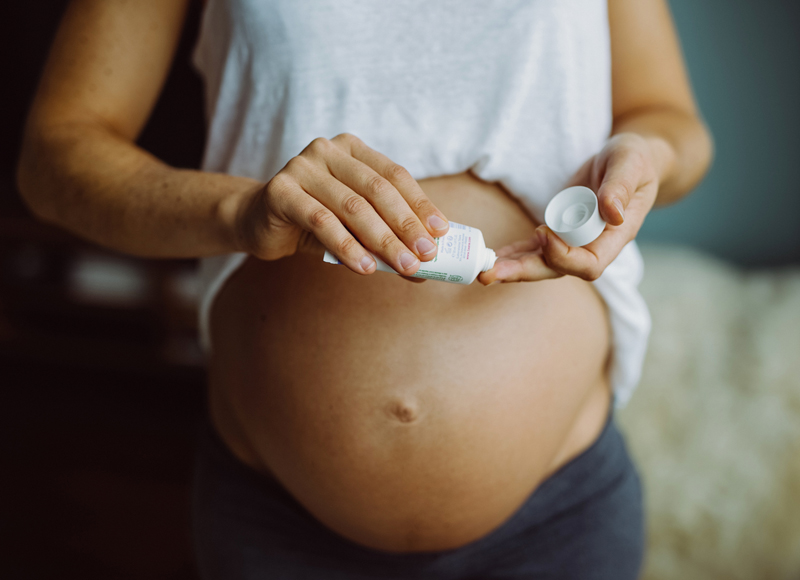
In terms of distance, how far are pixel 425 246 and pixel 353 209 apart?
0.07 meters

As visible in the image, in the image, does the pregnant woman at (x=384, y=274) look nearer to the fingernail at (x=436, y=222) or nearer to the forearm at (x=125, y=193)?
the forearm at (x=125, y=193)

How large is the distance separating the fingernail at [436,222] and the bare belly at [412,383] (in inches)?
7.7

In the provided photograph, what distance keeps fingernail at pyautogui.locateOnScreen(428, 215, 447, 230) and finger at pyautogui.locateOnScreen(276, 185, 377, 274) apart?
6 centimetres

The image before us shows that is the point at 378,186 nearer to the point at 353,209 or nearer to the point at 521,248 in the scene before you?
the point at 353,209

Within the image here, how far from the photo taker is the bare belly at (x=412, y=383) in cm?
68

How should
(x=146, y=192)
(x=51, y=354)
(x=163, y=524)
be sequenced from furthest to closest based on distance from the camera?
(x=51, y=354)
(x=163, y=524)
(x=146, y=192)

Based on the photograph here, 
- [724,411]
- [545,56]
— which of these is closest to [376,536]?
[545,56]

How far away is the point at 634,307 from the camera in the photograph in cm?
77

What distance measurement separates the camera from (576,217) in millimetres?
548

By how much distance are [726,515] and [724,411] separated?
9.7 inches

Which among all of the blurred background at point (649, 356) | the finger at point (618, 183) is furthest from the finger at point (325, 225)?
the blurred background at point (649, 356)

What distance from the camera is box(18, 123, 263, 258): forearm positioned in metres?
0.59

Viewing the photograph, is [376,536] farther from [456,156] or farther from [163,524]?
[163,524]

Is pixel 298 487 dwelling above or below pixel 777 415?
above
